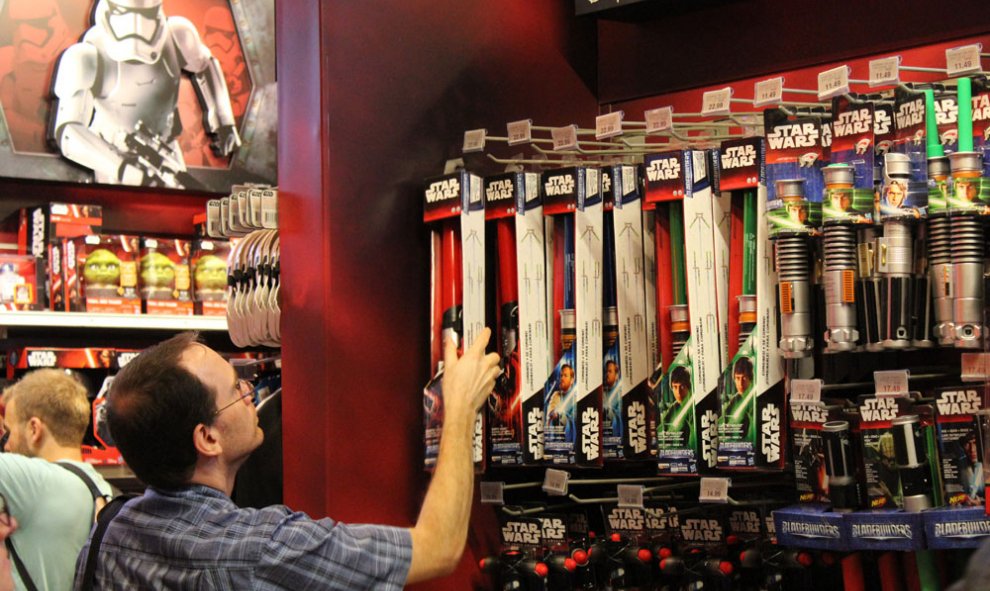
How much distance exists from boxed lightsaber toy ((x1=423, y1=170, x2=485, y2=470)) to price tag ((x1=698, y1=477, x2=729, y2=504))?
1.89 feet

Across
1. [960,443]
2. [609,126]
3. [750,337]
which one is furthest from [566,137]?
[960,443]

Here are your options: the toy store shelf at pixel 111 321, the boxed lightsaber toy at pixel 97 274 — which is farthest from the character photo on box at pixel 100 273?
the toy store shelf at pixel 111 321

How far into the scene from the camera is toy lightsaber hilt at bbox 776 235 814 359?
2453 mm

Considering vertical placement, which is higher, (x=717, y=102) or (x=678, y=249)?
(x=717, y=102)

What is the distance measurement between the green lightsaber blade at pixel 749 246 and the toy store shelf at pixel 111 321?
3551 millimetres

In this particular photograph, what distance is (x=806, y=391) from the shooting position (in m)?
2.44

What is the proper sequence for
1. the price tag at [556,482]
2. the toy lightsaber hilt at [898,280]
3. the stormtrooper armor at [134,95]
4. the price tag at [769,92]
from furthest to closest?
the stormtrooper armor at [134,95], the price tag at [556,482], the price tag at [769,92], the toy lightsaber hilt at [898,280]

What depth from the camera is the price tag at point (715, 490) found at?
8.60 ft

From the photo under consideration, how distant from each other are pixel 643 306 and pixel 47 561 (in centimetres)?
236

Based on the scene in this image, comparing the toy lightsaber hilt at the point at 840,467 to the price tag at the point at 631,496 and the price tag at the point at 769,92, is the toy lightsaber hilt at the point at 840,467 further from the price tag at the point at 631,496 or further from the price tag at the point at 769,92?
the price tag at the point at 769,92

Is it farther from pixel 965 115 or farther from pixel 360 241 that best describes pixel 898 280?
pixel 360 241

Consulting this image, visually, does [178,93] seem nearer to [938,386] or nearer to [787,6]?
[787,6]

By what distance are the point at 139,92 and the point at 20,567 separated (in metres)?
2.72

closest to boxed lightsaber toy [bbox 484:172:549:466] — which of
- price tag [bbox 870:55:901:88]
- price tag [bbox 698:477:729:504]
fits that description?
price tag [bbox 698:477:729:504]
